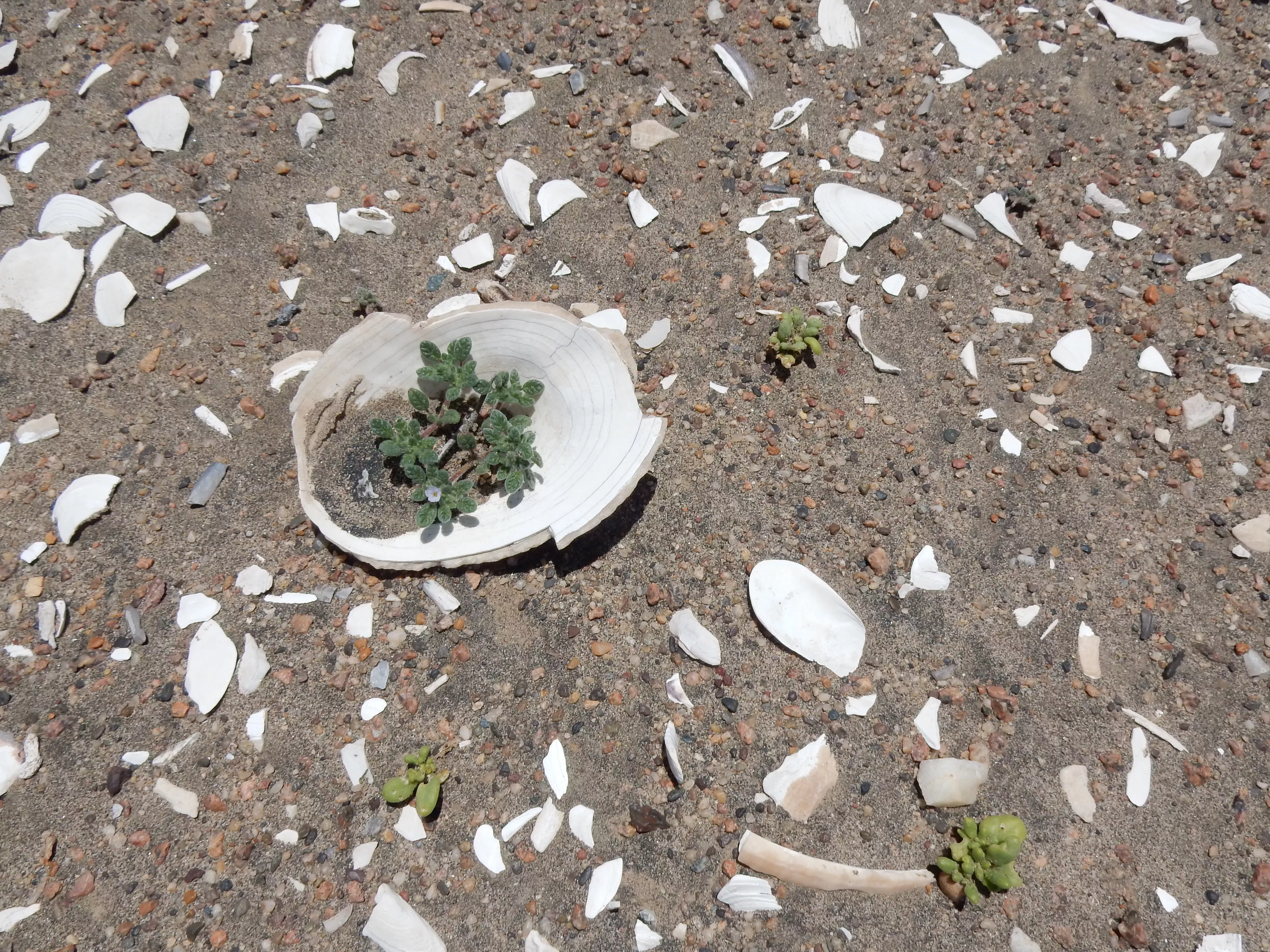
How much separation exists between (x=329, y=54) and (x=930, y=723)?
3.19 metres

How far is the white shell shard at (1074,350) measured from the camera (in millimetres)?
2539

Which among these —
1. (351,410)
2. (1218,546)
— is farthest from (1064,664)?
(351,410)

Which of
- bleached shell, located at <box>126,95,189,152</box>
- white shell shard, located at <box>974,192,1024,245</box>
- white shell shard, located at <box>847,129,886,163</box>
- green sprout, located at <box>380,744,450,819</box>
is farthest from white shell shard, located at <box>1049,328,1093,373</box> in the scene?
bleached shell, located at <box>126,95,189,152</box>

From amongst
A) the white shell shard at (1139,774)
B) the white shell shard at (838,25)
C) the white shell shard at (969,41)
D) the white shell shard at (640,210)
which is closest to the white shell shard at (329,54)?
the white shell shard at (640,210)

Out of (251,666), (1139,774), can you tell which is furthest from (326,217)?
(1139,774)

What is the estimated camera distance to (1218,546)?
2.31 metres

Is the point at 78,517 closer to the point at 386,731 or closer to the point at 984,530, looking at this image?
the point at 386,731

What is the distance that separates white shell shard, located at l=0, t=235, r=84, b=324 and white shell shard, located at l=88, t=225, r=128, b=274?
0.03m

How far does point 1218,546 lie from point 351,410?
2673 millimetres

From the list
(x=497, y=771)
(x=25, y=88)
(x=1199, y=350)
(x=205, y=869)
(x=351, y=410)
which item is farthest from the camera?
(x=25, y=88)

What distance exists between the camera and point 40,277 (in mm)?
2512

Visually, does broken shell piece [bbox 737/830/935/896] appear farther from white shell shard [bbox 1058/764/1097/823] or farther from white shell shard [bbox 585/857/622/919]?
white shell shard [bbox 1058/764/1097/823]

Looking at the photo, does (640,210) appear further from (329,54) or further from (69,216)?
(69,216)

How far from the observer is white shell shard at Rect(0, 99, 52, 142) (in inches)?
108
